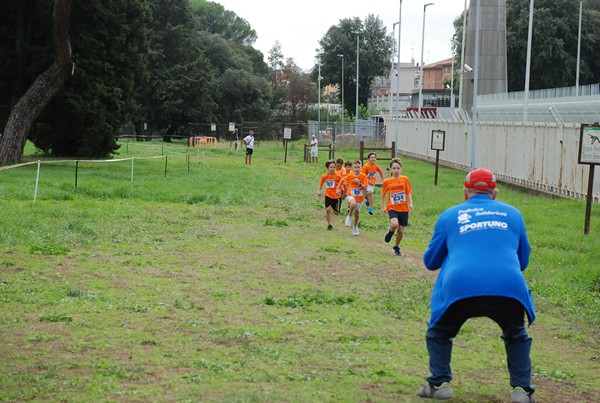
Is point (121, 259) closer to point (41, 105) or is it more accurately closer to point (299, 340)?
point (299, 340)

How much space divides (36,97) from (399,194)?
2078 centimetres

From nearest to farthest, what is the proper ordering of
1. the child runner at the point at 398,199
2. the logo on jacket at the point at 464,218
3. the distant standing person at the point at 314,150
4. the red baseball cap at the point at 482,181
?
the logo on jacket at the point at 464,218 → the red baseball cap at the point at 482,181 → the child runner at the point at 398,199 → the distant standing person at the point at 314,150

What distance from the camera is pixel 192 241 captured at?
17062mm

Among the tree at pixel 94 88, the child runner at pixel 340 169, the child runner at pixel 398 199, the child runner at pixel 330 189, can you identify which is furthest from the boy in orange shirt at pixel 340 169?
the tree at pixel 94 88

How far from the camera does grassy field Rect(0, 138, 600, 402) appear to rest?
7305mm

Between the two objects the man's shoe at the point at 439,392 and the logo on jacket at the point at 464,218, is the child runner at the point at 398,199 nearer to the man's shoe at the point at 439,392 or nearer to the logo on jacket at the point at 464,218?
the man's shoe at the point at 439,392

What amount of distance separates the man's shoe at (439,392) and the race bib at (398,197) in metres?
10.6

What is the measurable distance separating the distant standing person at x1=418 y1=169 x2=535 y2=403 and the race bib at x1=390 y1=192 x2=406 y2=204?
10.3 meters

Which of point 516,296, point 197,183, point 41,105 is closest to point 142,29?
point 41,105

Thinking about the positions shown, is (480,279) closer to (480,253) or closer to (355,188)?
(480,253)

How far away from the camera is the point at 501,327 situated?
6.79m

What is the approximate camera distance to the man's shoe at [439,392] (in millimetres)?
6793

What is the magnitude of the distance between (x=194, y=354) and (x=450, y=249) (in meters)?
2.76

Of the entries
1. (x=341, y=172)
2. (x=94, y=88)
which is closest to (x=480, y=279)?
(x=341, y=172)
